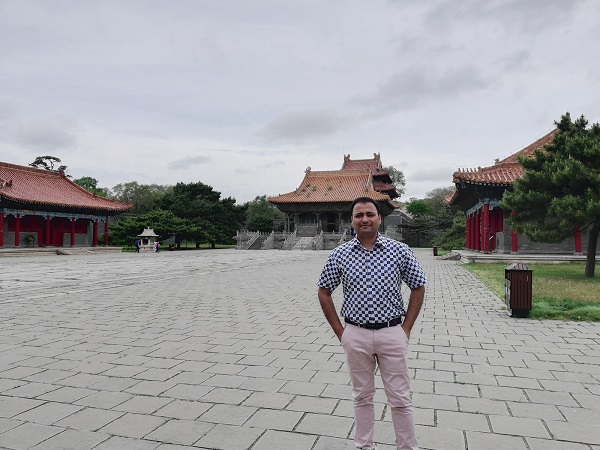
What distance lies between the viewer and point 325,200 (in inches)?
A: 1663

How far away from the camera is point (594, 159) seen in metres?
12.0

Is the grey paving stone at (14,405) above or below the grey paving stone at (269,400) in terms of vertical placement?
below

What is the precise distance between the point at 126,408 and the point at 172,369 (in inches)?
39.0

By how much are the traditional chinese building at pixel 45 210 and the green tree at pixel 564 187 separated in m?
29.0

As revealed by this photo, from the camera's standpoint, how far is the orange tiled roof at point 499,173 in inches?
778

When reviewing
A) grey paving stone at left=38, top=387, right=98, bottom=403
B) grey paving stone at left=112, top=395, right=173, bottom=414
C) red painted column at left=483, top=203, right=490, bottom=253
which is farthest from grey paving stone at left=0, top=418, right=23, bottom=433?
red painted column at left=483, top=203, right=490, bottom=253

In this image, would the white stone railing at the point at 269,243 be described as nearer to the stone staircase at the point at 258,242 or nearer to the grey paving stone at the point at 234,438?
the stone staircase at the point at 258,242

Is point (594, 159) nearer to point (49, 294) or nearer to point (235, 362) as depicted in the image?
point (235, 362)

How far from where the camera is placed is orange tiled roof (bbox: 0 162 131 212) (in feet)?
97.7

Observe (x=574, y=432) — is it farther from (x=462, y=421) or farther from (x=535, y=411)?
(x=462, y=421)

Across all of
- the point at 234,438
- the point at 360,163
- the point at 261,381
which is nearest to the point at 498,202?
the point at 261,381

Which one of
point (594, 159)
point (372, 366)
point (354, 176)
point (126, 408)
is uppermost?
point (354, 176)

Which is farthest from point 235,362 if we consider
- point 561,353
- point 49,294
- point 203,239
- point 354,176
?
point 354,176

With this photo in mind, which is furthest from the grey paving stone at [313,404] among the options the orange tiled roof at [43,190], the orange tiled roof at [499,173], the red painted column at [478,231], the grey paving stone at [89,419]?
the orange tiled roof at [43,190]
